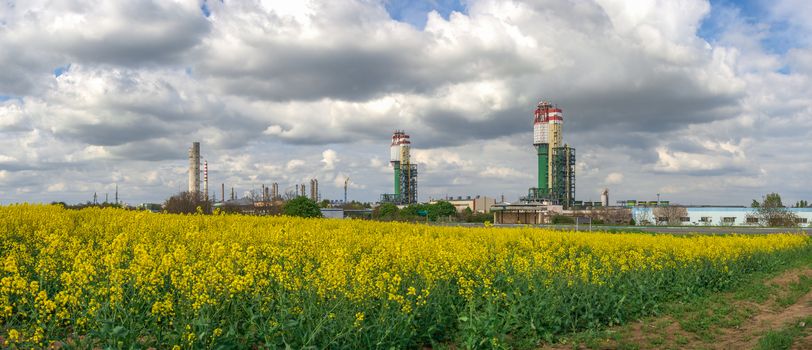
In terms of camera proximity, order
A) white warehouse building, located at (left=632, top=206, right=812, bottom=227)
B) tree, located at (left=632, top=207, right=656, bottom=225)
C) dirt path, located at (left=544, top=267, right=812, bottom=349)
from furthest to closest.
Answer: tree, located at (left=632, top=207, right=656, bottom=225) < white warehouse building, located at (left=632, top=206, right=812, bottom=227) < dirt path, located at (left=544, top=267, right=812, bottom=349)

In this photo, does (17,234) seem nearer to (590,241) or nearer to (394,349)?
(394,349)

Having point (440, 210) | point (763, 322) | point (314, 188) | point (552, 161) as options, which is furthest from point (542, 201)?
point (763, 322)

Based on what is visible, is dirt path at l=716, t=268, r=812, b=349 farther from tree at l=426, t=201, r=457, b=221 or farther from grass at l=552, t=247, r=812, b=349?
tree at l=426, t=201, r=457, b=221

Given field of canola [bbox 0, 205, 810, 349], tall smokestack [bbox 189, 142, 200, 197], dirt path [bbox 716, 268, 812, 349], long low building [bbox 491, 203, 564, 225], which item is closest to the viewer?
field of canola [bbox 0, 205, 810, 349]

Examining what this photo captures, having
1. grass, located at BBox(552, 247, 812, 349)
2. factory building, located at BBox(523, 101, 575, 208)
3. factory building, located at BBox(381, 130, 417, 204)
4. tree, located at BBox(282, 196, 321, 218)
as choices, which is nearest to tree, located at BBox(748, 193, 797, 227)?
factory building, located at BBox(523, 101, 575, 208)

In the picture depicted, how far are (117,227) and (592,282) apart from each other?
1026 centimetres

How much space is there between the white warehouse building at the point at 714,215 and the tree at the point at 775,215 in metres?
11.8

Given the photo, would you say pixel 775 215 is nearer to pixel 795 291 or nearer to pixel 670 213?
pixel 670 213

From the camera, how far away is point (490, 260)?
12.1m

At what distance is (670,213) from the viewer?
278 ft

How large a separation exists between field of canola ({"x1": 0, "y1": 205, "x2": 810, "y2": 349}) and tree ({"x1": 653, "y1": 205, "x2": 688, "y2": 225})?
7451 centimetres

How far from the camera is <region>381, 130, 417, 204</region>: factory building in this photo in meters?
141

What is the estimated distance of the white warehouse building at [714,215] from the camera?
276 feet

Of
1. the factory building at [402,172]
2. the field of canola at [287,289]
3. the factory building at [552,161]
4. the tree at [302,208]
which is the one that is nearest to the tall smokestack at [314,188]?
the factory building at [402,172]
